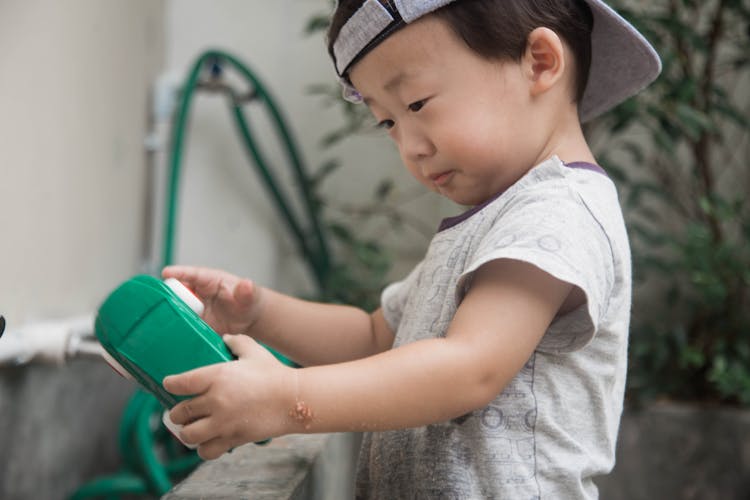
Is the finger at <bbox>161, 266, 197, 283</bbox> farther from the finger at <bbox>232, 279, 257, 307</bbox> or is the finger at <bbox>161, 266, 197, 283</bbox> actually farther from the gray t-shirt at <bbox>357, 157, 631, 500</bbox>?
the gray t-shirt at <bbox>357, 157, 631, 500</bbox>

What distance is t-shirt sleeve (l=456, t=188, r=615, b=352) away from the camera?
29.5 inches

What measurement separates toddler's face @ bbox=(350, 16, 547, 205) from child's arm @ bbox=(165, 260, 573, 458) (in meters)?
0.15

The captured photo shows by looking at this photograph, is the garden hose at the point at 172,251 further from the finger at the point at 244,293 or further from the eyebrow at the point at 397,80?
the eyebrow at the point at 397,80

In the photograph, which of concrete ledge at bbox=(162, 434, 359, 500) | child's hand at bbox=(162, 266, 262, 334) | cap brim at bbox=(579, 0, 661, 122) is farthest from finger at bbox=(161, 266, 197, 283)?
cap brim at bbox=(579, 0, 661, 122)

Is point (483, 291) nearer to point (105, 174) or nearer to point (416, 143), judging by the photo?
point (416, 143)

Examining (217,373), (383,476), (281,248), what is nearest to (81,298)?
(281,248)

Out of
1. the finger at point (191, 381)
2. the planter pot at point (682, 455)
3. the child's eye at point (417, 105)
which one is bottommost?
the planter pot at point (682, 455)

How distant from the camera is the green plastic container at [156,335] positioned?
2.43 ft

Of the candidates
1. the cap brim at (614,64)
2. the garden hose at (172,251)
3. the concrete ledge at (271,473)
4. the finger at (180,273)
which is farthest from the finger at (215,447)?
the garden hose at (172,251)

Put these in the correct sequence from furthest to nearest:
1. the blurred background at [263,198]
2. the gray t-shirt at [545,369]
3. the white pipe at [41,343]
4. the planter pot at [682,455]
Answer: the planter pot at [682,455] → the blurred background at [263,198] → the white pipe at [41,343] → the gray t-shirt at [545,369]

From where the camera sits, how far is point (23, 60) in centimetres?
130

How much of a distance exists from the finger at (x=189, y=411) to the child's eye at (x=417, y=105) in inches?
13.9

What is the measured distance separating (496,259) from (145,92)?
1.42 m

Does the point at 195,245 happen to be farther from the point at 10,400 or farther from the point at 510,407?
the point at 510,407
